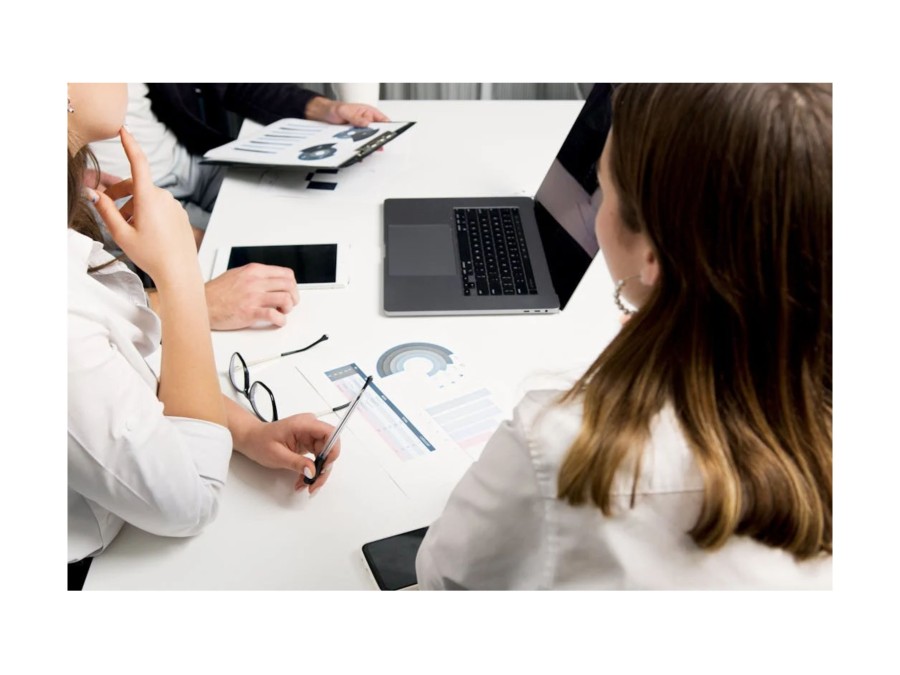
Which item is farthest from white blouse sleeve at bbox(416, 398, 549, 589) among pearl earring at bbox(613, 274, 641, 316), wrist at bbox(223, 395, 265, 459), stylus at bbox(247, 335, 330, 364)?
stylus at bbox(247, 335, 330, 364)

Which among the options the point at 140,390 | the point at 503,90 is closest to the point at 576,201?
the point at 140,390

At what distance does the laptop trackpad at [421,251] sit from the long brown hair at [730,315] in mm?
567

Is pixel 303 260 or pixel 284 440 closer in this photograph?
pixel 284 440

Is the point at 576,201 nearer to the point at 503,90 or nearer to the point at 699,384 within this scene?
the point at 699,384

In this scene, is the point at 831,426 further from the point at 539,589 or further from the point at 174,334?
the point at 174,334

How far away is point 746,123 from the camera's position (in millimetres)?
467

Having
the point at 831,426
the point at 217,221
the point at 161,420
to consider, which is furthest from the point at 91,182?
the point at 831,426

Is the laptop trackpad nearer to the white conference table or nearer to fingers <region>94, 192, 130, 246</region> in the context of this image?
the white conference table

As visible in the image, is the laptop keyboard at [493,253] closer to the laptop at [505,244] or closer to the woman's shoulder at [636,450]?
the laptop at [505,244]

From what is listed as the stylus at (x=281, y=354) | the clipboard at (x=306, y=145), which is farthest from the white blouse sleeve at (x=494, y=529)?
the clipboard at (x=306, y=145)

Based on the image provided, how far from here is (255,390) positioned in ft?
2.96

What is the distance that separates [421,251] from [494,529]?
0.63m

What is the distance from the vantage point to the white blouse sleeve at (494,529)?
562 millimetres

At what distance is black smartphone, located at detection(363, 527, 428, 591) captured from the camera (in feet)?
2.26
